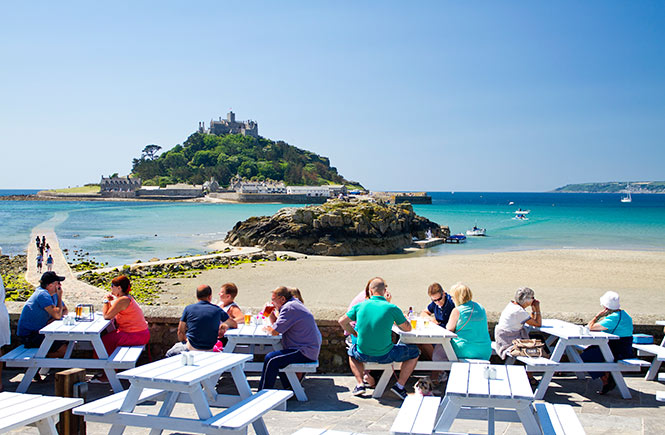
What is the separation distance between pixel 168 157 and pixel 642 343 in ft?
560

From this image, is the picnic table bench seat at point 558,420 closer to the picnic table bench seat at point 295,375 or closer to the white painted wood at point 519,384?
the white painted wood at point 519,384

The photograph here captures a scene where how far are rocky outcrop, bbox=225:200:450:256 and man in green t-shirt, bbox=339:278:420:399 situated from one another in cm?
2581

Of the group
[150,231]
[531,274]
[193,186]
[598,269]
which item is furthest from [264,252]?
[193,186]

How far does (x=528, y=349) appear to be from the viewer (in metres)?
5.46

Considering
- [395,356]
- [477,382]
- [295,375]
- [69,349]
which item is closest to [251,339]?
[295,375]

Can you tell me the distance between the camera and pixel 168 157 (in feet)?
546

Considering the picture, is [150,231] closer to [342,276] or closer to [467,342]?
[342,276]

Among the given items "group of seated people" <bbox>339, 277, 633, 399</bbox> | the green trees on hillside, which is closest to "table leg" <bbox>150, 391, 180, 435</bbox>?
"group of seated people" <bbox>339, 277, 633, 399</bbox>

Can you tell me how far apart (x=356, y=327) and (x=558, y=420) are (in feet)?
7.19

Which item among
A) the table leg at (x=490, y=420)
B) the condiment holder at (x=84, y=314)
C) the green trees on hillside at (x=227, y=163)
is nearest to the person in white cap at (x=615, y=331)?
the table leg at (x=490, y=420)

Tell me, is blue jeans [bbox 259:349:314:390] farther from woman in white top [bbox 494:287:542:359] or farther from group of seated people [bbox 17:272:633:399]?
woman in white top [bbox 494:287:542:359]

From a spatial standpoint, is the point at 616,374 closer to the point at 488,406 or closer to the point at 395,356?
the point at 395,356

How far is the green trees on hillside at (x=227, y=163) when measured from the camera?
157000 millimetres

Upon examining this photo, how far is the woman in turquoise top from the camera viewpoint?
5477 millimetres
